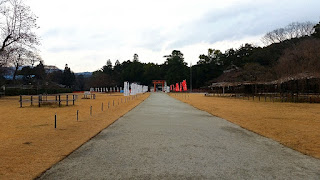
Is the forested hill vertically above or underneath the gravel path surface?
above

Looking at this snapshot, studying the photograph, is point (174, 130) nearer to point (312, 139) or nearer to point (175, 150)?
point (175, 150)

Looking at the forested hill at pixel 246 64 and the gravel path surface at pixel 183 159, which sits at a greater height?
the forested hill at pixel 246 64

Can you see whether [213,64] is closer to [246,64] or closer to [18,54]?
[246,64]

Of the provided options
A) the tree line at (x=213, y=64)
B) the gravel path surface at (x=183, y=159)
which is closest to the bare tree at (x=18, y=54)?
the tree line at (x=213, y=64)

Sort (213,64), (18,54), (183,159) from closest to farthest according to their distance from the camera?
1. (183,159)
2. (18,54)
3. (213,64)

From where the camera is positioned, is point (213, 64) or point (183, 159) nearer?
point (183, 159)

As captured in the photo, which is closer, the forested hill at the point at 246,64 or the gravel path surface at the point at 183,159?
the gravel path surface at the point at 183,159

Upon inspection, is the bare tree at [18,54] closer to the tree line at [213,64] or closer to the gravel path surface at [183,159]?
the tree line at [213,64]

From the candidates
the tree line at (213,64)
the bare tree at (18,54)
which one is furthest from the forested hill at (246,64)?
the bare tree at (18,54)

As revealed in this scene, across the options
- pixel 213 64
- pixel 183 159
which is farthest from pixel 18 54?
pixel 213 64

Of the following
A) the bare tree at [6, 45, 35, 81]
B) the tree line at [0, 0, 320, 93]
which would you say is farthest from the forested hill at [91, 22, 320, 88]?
the bare tree at [6, 45, 35, 81]

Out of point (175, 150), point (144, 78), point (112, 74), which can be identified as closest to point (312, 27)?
point (175, 150)

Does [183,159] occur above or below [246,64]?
below

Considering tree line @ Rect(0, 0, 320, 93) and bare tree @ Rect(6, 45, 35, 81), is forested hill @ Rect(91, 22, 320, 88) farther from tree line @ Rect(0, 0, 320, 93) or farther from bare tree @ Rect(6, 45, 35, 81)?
bare tree @ Rect(6, 45, 35, 81)
